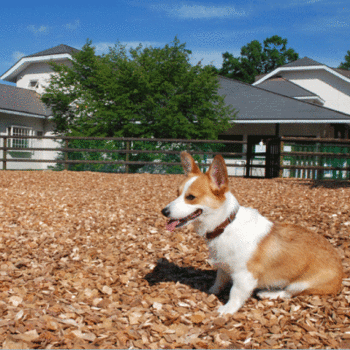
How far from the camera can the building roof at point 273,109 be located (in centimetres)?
1681

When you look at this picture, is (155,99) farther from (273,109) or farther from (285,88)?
(285,88)

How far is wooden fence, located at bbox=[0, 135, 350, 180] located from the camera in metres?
12.4

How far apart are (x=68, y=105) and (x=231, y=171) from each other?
871 cm

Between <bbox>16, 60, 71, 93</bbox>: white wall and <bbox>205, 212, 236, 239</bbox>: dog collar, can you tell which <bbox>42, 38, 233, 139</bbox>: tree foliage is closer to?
<bbox>16, 60, 71, 93</bbox>: white wall

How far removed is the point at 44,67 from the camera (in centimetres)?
2334

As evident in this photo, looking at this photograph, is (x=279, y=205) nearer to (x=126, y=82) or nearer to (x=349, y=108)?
(x=126, y=82)

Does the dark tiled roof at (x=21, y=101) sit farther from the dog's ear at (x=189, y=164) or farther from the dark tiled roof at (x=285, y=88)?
the dog's ear at (x=189, y=164)

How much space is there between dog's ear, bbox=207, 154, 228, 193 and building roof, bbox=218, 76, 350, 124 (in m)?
14.3

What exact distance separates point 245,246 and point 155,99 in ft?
43.0

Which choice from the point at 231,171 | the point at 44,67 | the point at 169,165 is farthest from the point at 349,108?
the point at 44,67

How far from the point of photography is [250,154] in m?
14.3

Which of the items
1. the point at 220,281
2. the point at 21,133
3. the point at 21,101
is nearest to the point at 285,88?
the point at 21,101

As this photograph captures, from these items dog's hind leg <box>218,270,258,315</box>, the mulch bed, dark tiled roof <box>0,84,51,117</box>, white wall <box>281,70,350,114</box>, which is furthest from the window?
dog's hind leg <box>218,270,258,315</box>

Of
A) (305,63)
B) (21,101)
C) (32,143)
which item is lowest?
(32,143)
